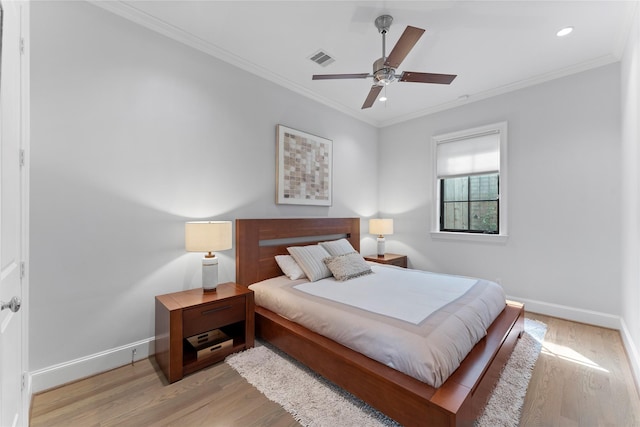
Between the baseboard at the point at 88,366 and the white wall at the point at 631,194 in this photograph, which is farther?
the white wall at the point at 631,194

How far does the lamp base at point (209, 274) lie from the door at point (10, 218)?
1.13m

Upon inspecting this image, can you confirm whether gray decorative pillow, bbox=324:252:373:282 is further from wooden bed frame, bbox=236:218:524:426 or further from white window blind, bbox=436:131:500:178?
white window blind, bbox=436:131:500:178

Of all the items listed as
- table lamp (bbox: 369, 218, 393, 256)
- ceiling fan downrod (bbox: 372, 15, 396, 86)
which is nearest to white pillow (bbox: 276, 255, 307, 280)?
table lamp (bbox: 369, 218, 393, 256)

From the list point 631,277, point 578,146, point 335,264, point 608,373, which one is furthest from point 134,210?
point 578,146

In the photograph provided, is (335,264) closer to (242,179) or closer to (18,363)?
(242,179)

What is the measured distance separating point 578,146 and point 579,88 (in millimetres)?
671

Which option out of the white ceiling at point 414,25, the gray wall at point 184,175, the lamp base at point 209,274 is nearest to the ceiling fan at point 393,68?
the white ceiling at point 414,25

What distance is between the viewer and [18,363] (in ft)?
4.55

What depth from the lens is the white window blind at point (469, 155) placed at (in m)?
3.71

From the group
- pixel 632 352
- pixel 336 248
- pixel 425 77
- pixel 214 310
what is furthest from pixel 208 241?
pixel 632 352

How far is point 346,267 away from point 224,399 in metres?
1.62

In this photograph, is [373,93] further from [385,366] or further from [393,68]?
[385,366]

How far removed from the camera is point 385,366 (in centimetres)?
163

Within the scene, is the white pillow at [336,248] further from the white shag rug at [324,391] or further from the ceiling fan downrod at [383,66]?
the ceiling fan downrod at [383,66]
